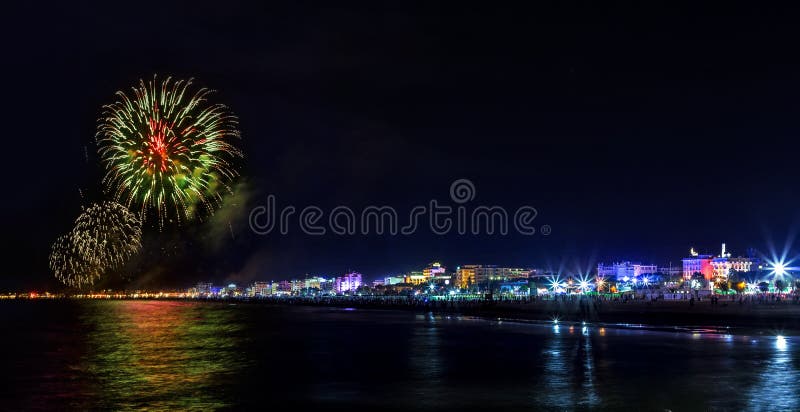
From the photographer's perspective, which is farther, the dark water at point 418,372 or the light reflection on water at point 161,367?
the light reflection on water at point 161,367

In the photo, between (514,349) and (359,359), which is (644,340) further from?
(359,359)

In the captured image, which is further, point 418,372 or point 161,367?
point 161,367

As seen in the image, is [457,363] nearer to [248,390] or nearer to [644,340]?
[248,390]

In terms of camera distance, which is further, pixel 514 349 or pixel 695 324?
pixel 695 324

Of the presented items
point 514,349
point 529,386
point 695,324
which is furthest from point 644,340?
point 529,386

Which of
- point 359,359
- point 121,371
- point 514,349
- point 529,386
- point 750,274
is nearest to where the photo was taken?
point 529,386

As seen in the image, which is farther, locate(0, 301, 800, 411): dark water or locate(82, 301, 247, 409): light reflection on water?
locate(82, 301, 247, 409): light reflection on water

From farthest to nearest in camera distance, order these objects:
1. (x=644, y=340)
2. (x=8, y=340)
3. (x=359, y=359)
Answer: (x=8, y=340) < (x=644, y=340) < (x=359, y=359)
